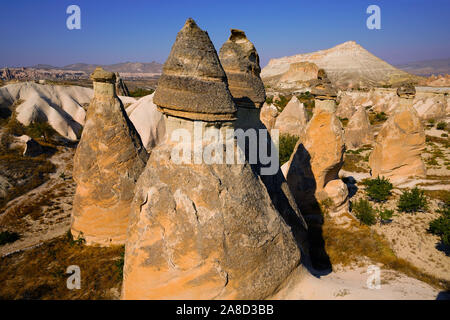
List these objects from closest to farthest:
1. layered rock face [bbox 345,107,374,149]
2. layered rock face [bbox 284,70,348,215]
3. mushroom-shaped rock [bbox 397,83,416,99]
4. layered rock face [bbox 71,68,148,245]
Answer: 1. layered rock face [bbox 71,68,148,245]
2. layered rock face [bbox 284,70,348,215]
3. mushroom-shaped rock [bbox 397,83,416,99]
4. layered rock face [bbox 345,107,374,149]

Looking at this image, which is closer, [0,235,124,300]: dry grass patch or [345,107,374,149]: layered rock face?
[0,235,124,300]: dry grass patch

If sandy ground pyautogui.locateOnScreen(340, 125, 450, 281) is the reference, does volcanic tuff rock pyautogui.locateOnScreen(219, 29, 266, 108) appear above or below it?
above

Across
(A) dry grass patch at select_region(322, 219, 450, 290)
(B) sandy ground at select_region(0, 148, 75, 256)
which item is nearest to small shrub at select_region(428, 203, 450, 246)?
(A) dry grass patch at select_region(322, 219, 450, 290)

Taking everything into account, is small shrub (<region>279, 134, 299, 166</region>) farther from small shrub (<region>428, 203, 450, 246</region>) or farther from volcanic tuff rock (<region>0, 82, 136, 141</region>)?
volcanic tuff rock (<region>0, 82, 136, 141</region>)

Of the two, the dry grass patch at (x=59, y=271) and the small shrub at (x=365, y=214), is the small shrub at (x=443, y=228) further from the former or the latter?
the dry grass patch at (x=59, y=271)

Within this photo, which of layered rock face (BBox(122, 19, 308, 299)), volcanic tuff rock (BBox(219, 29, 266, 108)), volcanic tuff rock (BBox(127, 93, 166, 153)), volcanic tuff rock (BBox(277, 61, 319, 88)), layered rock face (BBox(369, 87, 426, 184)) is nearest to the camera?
layered rock face (BBox(122, 19, 308, 299))
